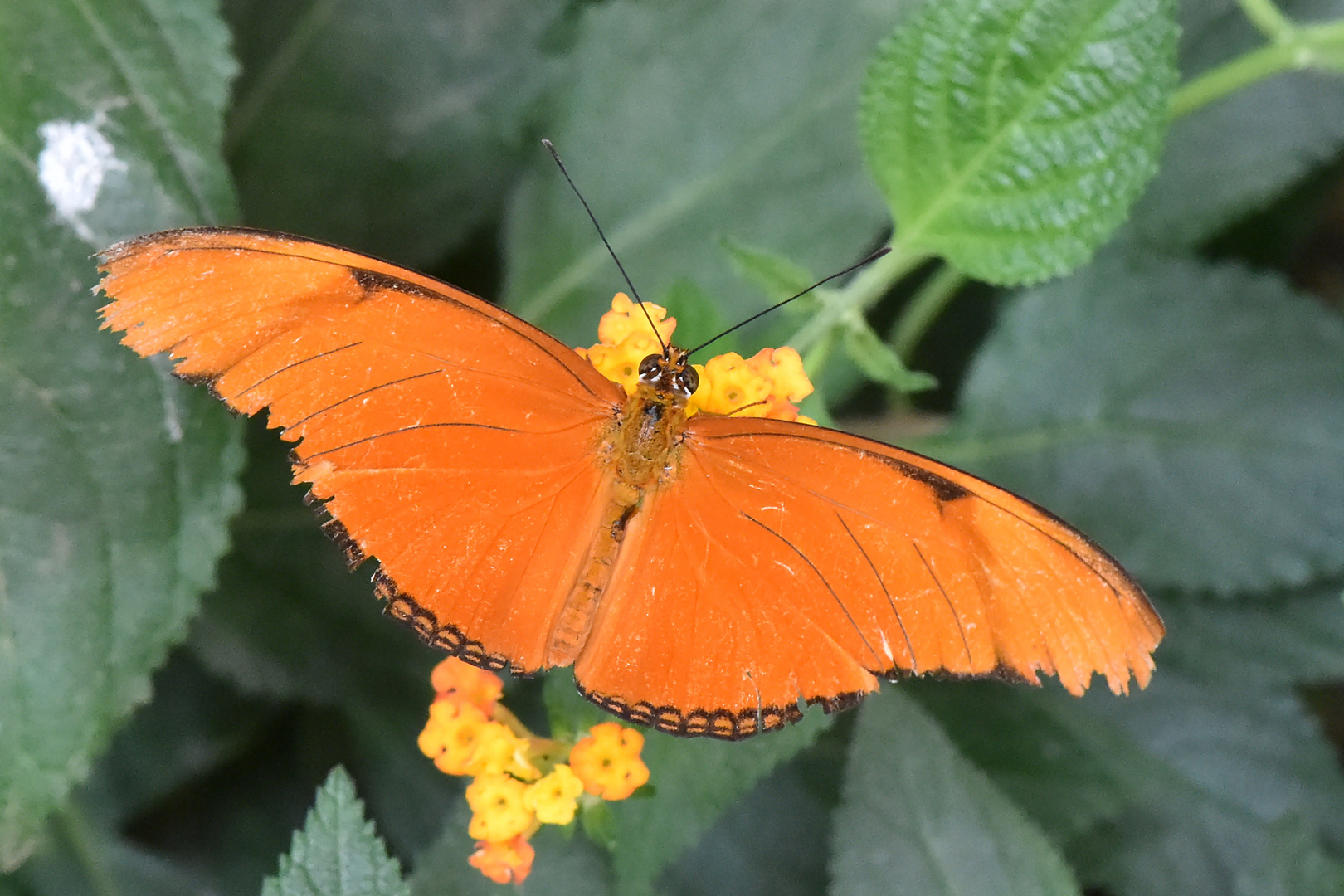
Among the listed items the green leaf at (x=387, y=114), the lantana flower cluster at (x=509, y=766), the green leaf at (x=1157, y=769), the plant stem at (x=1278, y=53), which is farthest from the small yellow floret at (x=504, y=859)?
the plant stem at (x=1278, y=53)

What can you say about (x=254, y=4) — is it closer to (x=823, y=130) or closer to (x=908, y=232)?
(x=823, y=130)

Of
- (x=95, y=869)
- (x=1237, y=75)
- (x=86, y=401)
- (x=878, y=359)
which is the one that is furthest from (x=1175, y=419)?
(x=95, y=869)

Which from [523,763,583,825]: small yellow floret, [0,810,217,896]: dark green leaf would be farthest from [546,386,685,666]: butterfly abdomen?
[0,810,217,896]: dark green leaf

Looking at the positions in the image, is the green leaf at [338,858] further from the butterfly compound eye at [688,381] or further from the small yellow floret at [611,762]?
the butterfly compound eye at [688,381]

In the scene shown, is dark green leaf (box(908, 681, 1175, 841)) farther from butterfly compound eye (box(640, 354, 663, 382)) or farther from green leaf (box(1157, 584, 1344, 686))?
butterfly compound eye (box(640, 354, 663, 382))

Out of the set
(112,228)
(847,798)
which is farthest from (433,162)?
(847,798)
